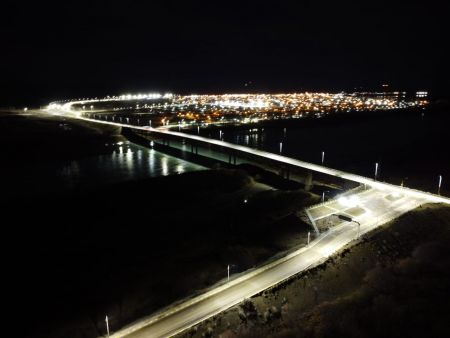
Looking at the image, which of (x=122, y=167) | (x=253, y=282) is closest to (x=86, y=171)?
(x=122, y=167)

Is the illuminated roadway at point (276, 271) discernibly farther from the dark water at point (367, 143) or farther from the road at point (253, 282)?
the dark water at point (367, 143)

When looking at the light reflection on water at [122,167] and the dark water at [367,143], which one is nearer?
the light reflection on water at [122,167]

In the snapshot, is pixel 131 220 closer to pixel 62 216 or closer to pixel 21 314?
pixel 62 216

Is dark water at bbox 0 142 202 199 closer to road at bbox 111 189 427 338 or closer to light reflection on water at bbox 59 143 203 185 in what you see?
light reflection on water at bbox 59 143 203 185

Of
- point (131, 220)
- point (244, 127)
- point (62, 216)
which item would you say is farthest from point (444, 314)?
point (244, 127)

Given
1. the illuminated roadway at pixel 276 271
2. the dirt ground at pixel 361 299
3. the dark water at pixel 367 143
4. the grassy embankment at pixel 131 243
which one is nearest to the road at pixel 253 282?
the illuminated roadway at pixel 276 271

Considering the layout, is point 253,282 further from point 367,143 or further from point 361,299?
point 367,143
